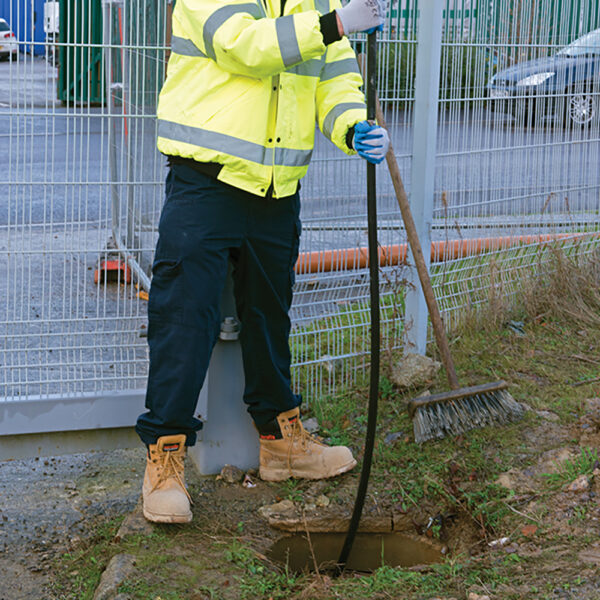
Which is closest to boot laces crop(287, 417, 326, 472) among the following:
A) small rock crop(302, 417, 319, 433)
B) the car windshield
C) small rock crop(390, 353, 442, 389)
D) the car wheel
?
small rock crop(302, 417, 319, 433)

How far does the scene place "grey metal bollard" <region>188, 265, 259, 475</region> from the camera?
342 cm

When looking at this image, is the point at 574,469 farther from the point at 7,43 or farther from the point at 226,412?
the point at 7,43

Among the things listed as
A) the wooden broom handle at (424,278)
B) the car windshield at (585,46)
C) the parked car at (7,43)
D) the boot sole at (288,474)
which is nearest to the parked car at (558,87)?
the car windshield at (585,46)

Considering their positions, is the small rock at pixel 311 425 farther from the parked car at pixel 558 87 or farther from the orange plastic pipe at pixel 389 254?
the parked car at pixel 558 87

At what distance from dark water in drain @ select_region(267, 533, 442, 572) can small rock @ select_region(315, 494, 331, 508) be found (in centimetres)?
11

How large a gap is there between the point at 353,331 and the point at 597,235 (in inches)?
73.3

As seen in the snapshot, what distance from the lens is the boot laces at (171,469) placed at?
3.18m

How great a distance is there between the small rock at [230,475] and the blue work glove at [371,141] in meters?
1.37

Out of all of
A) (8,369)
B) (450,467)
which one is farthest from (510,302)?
(8,369)

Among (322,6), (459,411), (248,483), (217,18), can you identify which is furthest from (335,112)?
(248,483)

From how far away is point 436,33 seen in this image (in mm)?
3918

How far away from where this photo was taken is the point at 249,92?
291 cm

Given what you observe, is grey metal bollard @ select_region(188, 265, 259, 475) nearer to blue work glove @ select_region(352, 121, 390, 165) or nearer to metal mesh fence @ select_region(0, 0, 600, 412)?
metal mesh fence @ select_region(0, 0, 600, 412)

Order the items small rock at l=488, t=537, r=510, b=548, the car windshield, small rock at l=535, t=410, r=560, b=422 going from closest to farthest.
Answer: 1. small rock at l=488, t=537, r=510, b=548
2. small rock at l=535, t=410, r=560, b=422
3. the car windshield
